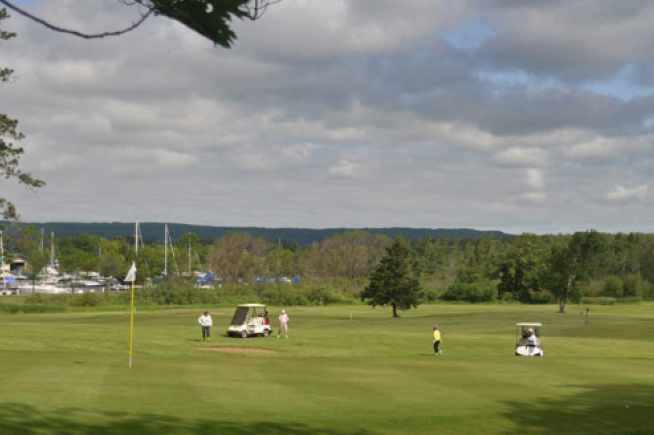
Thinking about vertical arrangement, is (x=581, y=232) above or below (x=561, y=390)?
above

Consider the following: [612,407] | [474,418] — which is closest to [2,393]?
[474,418]

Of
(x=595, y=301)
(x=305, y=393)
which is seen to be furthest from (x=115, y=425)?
(x=595, y=301)

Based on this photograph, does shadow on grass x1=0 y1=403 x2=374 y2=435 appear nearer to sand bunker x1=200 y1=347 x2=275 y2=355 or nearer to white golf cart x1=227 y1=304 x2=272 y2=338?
sand bunker x1=200 y1=347 x2=275 y2=355

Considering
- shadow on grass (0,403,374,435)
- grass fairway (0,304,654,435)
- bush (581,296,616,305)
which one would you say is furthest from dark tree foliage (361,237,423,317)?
shadow on grass (0,403,374,435)

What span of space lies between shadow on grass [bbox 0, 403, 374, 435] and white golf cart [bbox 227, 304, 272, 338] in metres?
34.0

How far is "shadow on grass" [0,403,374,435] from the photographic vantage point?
1647 centimetres

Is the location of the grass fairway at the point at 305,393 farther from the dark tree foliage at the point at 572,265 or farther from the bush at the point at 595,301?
the bush at the point at 595,301

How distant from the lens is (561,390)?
2522 centimetres

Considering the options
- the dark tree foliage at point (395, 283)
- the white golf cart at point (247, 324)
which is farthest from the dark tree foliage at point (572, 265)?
the white golf cart at point (247, 324)

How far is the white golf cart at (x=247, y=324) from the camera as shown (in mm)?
52656

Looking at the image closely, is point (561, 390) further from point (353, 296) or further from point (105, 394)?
point (353, 296)

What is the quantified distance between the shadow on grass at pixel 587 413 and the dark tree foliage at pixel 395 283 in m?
63.9

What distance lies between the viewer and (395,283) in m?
89.4

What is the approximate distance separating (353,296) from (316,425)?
122904 mm
